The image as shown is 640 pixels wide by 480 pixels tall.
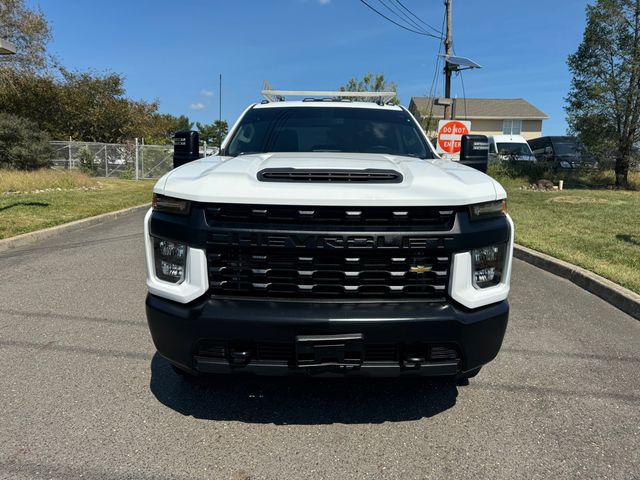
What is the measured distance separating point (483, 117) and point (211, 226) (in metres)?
45.9

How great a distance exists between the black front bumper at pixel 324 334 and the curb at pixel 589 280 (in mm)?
3185

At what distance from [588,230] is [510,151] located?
15923mm

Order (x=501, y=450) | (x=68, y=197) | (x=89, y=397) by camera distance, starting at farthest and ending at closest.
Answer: (x=68, y=197)
(x=89, y=397)
(x=501, y=450)

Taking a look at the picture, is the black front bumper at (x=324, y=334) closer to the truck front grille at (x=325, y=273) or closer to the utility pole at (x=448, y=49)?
the truck front grille at (x=325, y=273)

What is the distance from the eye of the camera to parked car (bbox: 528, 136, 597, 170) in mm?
21484

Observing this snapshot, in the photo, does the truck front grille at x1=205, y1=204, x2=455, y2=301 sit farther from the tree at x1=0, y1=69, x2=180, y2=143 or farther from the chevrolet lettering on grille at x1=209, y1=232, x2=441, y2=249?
the tree at x1=0, y1=69, x2=180, y2=143

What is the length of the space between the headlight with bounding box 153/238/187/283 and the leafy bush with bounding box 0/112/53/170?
19.3 metres

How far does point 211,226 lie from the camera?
2.58m

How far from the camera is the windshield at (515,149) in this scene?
943 inches

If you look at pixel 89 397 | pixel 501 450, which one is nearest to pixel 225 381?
pixel 89 397

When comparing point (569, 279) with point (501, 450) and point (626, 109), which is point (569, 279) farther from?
point (626, 109)

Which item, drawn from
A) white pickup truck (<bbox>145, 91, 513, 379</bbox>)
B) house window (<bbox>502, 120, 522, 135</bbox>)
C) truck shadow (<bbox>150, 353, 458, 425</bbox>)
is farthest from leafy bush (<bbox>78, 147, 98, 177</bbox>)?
house window (<bbox>502, 120, 522, 135</bbox>)

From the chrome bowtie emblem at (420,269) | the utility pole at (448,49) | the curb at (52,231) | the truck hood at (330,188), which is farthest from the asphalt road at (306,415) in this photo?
the utility pole at (448,49)

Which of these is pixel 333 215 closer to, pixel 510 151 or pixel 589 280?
pixel 589 280
